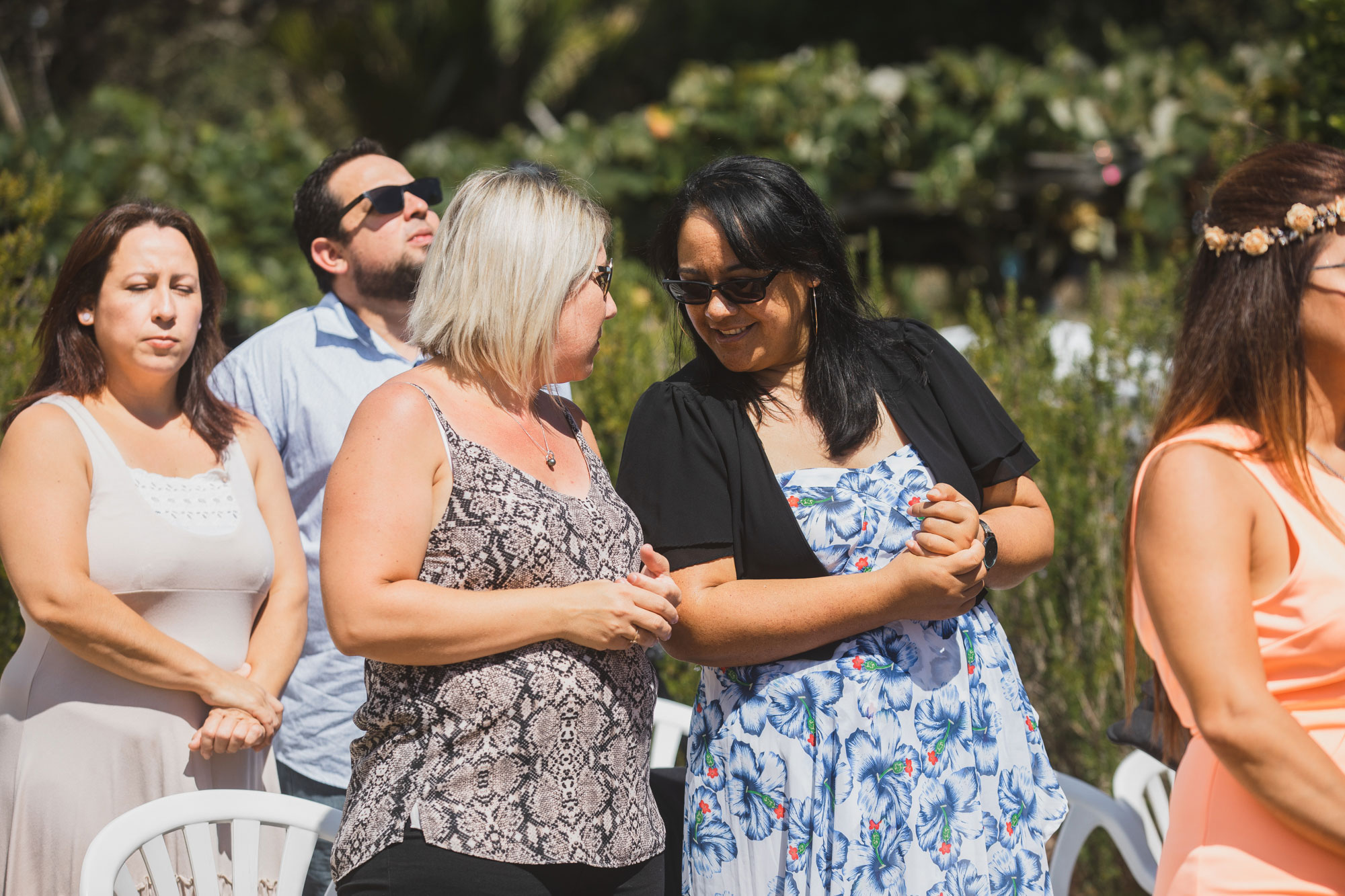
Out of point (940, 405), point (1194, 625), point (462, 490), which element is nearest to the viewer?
point (1194, 625)

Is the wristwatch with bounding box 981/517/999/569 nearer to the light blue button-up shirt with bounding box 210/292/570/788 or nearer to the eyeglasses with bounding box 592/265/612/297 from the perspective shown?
the eyeglasses with bounding box 592/265/612/297

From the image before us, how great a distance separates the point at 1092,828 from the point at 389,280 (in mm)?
2303

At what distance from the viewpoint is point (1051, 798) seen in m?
2.03

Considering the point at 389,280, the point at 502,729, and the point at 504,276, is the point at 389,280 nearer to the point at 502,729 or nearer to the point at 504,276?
the point at 504,276

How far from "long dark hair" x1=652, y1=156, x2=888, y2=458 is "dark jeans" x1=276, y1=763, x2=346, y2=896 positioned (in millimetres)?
1441

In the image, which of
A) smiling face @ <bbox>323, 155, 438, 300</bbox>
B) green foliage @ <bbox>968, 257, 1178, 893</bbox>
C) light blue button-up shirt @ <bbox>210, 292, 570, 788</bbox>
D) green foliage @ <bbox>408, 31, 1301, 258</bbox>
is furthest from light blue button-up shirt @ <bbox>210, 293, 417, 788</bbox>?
green foliage @ <bbox>408, 31, 1301, 258</bbox>

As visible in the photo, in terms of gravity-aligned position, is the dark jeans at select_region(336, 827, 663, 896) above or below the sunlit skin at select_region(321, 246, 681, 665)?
below

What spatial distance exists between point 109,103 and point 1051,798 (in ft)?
25.7

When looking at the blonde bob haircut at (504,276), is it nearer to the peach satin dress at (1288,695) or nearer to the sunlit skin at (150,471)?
the sunlit skin at (150,471)

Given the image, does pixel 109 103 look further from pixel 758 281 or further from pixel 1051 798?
pixel 1051 798

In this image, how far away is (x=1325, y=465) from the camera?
5.40ft

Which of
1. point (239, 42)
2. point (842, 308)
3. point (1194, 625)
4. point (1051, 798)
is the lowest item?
point (1051, 798)

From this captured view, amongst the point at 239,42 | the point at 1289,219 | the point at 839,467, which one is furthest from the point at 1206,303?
the point at 239,42

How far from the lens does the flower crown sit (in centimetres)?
157
